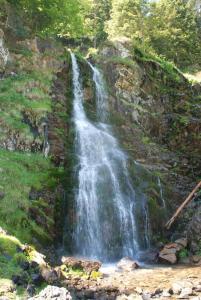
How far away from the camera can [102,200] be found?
824 inches

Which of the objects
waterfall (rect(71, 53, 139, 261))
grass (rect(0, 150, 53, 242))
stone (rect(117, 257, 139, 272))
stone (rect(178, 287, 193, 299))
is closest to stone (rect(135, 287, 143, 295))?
stone (rect(178, 287, 193, 299))

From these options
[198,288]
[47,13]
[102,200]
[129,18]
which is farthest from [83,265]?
[129,18]

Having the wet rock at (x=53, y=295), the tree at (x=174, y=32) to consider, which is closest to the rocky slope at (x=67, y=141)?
the wet rock at (x=53, y=295)

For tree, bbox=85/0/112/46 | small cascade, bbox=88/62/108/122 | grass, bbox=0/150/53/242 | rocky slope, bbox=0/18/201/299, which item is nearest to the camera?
grass, bbox=0/150/53/242

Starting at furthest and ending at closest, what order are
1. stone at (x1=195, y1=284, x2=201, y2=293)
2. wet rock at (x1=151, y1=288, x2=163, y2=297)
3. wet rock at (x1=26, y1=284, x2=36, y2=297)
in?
stone at (x1=195, y1=284, x2=201, y2=293)
wet rock at (x1=151, y1=288, x2=163, y2=297)
wet rock at (x1=26, y1=284, x2=36, y2=297)

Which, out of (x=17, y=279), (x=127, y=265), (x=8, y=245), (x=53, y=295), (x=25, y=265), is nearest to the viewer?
(x=53, y=295)

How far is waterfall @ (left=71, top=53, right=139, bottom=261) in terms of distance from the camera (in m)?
19.6

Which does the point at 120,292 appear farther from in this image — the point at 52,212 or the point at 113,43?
the point at 113,43

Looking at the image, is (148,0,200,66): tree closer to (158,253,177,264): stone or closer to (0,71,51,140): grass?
(0,71,51,140): grass

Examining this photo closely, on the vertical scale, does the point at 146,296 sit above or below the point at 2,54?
Answer: below

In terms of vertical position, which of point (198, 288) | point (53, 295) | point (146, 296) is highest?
point (198, 288)

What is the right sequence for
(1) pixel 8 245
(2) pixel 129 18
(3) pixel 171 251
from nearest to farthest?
(1) pixel 8 245 → (3) pixel 171 251 → (2) pixel 129 18

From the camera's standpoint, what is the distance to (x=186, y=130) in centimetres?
3066

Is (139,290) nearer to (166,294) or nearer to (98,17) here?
(166,294)
